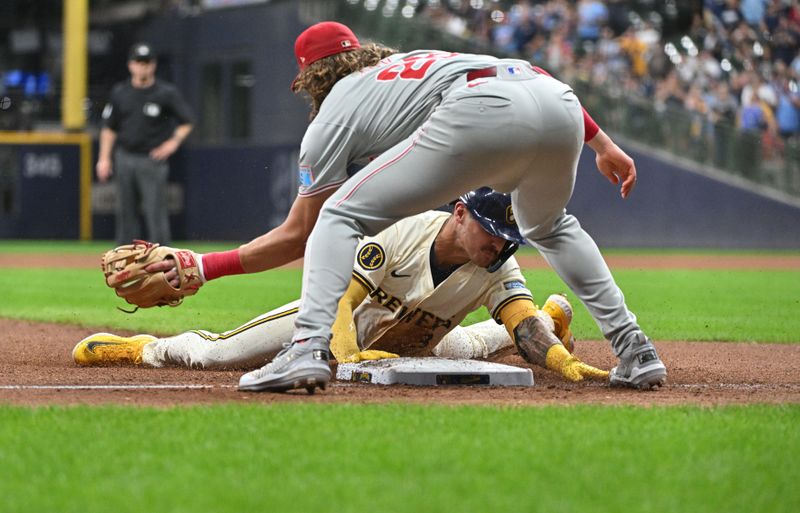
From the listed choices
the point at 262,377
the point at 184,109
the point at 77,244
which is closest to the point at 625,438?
the point at 262,377

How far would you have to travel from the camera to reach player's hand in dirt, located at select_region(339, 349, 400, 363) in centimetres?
496

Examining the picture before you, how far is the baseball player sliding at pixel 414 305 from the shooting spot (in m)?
4.92

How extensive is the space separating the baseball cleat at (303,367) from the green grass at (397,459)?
188 mm

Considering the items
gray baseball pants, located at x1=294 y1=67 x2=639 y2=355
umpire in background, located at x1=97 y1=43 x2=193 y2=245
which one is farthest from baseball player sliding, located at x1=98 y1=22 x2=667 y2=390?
umpire in background, located at x1=97 y1=43 x2=193 y2=245

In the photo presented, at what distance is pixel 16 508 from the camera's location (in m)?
2.56

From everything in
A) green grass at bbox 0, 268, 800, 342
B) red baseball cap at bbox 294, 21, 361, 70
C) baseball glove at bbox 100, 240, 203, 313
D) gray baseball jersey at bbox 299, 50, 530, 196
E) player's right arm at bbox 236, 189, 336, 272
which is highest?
red baseball cap at bbox 294, 21, 361, 70

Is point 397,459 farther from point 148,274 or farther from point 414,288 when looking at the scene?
point 414,288

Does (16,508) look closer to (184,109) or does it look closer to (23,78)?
(184,109)

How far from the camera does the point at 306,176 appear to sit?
416 centimetres

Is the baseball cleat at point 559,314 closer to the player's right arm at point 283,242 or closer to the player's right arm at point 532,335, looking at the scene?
the player's right arm at point 532,335

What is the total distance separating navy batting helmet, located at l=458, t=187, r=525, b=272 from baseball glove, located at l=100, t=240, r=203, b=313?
1.10m

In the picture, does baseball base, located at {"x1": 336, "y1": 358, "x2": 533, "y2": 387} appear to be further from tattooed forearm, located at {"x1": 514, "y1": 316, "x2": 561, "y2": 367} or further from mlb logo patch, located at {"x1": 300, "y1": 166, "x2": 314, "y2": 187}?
mlb logo patch, located at {"x1": 300, "y1": 166, "x2": 314, "y2": 187}

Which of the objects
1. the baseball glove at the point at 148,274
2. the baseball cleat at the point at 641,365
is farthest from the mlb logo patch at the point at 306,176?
the baseball cleat at the point at 641,365

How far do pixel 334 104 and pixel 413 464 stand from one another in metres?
1.48
